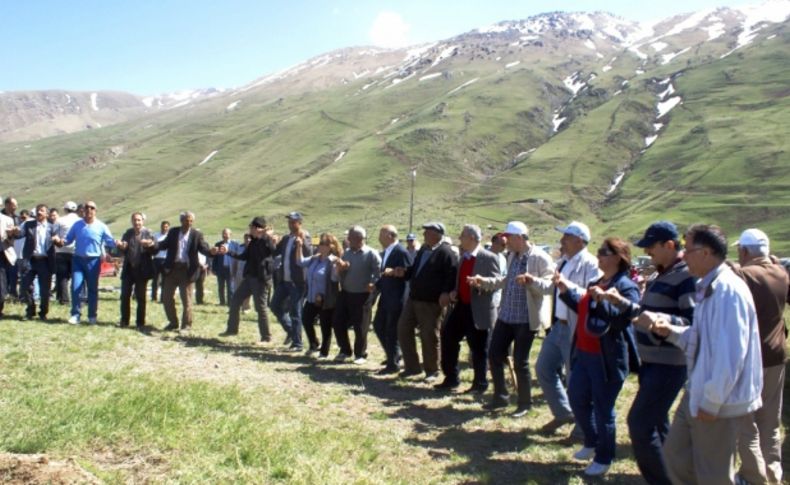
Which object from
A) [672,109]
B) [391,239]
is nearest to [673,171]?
[672,109]

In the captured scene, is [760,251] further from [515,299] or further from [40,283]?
[40,283]

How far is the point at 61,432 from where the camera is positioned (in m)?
5.29

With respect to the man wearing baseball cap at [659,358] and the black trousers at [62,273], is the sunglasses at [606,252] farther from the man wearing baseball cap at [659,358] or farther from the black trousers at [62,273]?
the black trousers at [62,273]

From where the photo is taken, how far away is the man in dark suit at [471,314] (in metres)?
8.62

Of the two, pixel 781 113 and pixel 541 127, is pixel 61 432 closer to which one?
pixel 781 113

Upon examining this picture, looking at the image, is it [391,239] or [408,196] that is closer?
[391,239]

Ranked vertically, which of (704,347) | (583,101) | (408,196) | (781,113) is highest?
(583,101)

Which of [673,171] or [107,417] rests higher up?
[673,171]

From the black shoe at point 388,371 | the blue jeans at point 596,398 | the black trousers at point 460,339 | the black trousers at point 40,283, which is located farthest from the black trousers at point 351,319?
the black trousers at point 40,283

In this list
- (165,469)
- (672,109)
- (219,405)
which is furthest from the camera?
(672,109)

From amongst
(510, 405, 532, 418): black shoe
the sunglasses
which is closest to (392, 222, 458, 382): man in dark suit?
(510, 405, 532, 418): black shoe

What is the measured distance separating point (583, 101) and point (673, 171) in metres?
58.0

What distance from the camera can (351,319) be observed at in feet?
36.1

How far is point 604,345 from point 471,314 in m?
3.36
